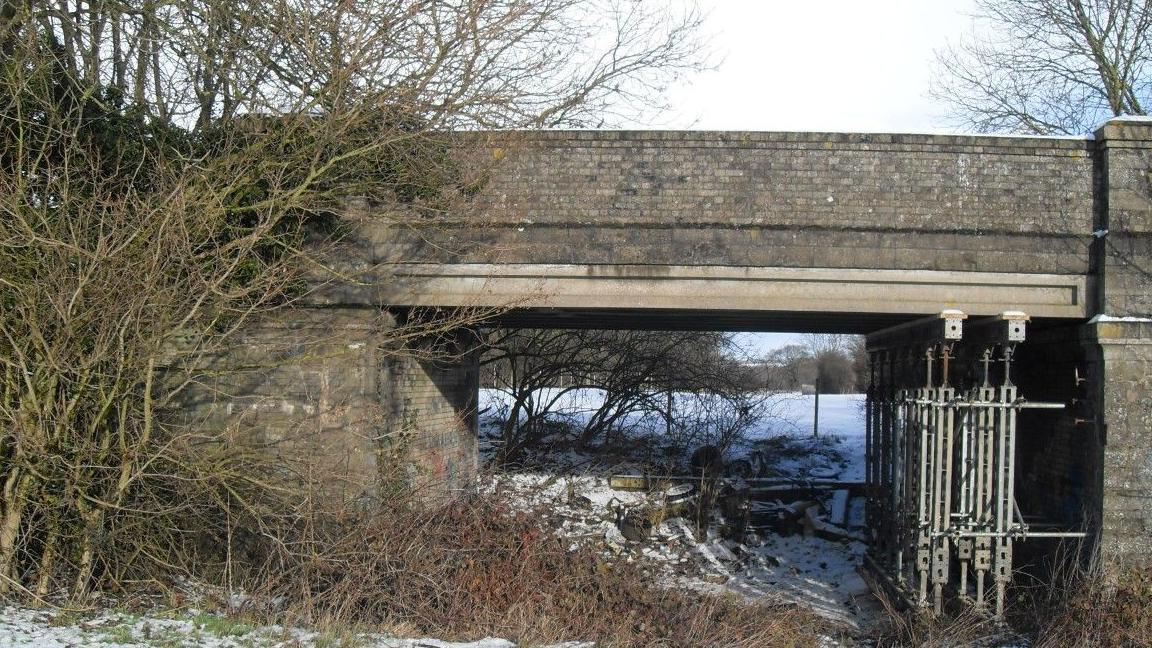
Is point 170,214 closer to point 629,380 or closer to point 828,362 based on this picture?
point 629,380

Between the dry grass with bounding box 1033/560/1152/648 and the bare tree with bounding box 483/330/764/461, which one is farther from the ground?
the bare tree with bounding box 483/330/764/461

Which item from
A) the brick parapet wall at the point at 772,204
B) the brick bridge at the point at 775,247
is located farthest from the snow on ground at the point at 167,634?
the brick parapet wall at the point at 772,204

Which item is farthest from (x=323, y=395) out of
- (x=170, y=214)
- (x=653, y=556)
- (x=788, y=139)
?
(x=788, y=139)

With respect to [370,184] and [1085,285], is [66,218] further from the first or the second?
[1085,285]

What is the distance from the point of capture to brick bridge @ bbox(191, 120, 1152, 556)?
9.33 metres

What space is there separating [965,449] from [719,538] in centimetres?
533

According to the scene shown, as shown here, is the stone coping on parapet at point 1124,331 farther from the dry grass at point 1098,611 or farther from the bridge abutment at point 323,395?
the bridge abutment at point 323,395

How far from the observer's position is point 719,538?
45.3 ft

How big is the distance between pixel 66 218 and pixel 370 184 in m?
2.81

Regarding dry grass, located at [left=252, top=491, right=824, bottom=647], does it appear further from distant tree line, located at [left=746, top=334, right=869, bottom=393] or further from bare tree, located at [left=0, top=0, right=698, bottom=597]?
distant tree line, located at [left=746, top=334, right=869, bottom=393]

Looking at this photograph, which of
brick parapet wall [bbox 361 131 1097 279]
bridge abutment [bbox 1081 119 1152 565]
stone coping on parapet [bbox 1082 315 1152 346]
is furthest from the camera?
brick parapet wall [bbox 361 131 1097 279]

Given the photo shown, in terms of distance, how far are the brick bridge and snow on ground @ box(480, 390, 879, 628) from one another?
230 centimetres

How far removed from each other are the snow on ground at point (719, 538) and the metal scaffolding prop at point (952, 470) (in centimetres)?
103

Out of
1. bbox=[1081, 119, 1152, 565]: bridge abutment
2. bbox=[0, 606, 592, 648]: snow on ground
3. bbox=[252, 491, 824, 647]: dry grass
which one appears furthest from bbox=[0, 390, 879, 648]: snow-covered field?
bbox=[1081, 119, 1152, 565]: bridge abutment
